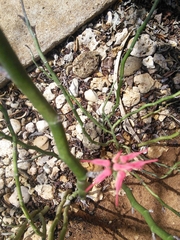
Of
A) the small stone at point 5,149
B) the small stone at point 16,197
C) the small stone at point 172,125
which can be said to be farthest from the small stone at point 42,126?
the small stone at point 172,125

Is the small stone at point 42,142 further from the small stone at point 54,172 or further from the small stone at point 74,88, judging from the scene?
the small stone at point 74,88

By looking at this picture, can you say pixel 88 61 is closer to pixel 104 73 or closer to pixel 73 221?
pixel 104 73

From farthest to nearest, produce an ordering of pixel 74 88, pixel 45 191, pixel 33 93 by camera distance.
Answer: pixel 74 88
pixel 45 191
pixel 33 93

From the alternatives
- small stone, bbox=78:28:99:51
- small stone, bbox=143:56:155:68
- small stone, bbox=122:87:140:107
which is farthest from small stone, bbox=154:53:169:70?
small stone, bbox=78:28:99:51

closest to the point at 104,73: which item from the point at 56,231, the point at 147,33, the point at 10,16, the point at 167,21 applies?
the point at 147,33

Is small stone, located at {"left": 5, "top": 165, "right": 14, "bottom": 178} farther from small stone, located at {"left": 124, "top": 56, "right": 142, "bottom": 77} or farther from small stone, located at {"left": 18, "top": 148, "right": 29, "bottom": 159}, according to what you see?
small stone, located at {"left": 124, "top": 56, "right": 142, "bottom": 77}

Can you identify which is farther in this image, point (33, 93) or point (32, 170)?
point (32, 170)

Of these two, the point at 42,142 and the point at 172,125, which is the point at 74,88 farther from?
the point at 172,125

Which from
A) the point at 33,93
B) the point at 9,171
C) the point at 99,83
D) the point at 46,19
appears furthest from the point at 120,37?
the point at 33,93
